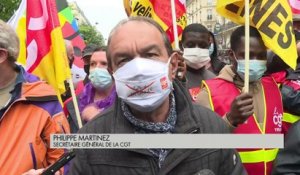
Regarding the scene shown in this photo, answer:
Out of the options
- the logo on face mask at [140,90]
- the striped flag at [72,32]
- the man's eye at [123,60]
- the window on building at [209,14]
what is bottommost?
the window on building at [209,14]

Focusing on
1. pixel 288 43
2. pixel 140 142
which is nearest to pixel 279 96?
pixel 288 43

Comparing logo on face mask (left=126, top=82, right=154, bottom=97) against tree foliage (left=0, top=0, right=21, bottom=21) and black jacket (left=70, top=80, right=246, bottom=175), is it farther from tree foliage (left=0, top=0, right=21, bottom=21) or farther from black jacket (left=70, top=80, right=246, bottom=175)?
tree foliage (left=0, top=0, right=21, bottom=21)

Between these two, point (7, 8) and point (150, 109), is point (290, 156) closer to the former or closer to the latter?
point (150, 109)

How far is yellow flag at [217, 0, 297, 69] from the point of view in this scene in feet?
9.72

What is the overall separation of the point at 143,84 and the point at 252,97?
1151mm

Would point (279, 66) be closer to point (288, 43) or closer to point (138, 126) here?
point (288, 43)

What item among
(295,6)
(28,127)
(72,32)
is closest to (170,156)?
(28,127)

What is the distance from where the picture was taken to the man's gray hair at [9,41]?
258 cm

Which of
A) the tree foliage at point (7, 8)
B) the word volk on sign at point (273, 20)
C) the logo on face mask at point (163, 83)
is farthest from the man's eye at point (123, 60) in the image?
the tree foliage at point (7, 8)

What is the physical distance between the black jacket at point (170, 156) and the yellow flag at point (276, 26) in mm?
1214

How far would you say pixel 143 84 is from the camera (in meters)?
1.81

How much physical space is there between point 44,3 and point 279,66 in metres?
1.70

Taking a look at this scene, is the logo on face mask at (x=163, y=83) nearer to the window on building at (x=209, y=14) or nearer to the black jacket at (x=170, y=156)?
the black jacket at (x=170, y=156)

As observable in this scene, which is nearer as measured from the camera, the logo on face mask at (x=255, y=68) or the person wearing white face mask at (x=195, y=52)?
the logo on face mask at (x=255, y=68)
